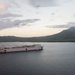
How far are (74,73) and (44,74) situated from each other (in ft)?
21.2

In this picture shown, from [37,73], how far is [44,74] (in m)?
1.79

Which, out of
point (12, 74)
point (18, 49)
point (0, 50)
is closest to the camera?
point (12, 74)

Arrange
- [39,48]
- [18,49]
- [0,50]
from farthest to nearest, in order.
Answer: [39,48], [18,49], [0,50]

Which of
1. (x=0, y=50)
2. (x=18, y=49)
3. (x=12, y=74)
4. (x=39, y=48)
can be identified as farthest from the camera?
(x=39, y=48)

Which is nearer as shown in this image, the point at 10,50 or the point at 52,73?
the point at 52,73

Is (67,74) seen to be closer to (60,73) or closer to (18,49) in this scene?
(60,73)

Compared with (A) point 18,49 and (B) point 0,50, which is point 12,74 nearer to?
(B) point 0,50

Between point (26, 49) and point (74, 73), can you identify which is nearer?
point (74, 73)

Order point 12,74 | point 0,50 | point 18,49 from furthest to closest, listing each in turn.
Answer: point 18,49 < point 0,50 < point 12,74

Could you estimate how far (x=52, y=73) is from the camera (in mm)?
40344

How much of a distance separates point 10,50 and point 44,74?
7402cm

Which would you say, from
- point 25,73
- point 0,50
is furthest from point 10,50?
point 25,73

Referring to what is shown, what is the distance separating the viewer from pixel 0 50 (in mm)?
107500

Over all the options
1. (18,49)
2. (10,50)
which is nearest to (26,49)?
(18,49)
